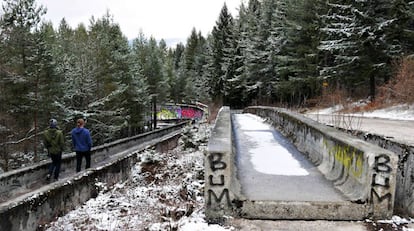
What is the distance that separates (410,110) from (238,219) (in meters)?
13.0

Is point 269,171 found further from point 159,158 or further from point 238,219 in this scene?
point 159,158

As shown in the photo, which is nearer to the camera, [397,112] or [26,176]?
[26,176]

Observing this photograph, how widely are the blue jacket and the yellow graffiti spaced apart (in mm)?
7329

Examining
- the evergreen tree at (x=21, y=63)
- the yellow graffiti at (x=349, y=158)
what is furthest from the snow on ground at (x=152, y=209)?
the evergreen tree at (x=21, y=63)

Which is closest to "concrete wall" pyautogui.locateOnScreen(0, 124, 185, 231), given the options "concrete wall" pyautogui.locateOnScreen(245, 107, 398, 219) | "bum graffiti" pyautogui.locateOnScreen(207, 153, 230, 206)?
"bum graffiti" pyautogui.locateOnScreen(207, 153, 230, 206)

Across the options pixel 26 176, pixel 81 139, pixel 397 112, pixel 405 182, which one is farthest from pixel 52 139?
pixel 397 112

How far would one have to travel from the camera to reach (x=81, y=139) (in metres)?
10.7

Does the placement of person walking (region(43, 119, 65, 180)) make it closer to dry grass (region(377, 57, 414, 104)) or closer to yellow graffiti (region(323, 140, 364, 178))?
yellow graffiti (region(323, 140, 364, 178))

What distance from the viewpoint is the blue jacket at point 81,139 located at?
10477 mm

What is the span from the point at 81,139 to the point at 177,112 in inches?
2296

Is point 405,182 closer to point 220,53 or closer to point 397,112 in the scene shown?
point 397,112

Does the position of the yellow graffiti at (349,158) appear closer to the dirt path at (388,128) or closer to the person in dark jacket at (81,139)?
the dirt path at (388,128)

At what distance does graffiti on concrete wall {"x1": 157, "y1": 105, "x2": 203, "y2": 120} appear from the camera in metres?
66.7

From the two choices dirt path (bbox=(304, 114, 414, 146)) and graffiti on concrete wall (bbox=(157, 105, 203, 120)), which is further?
graffiti on concrete wall (bbox=(157, 105, 203, 120))
